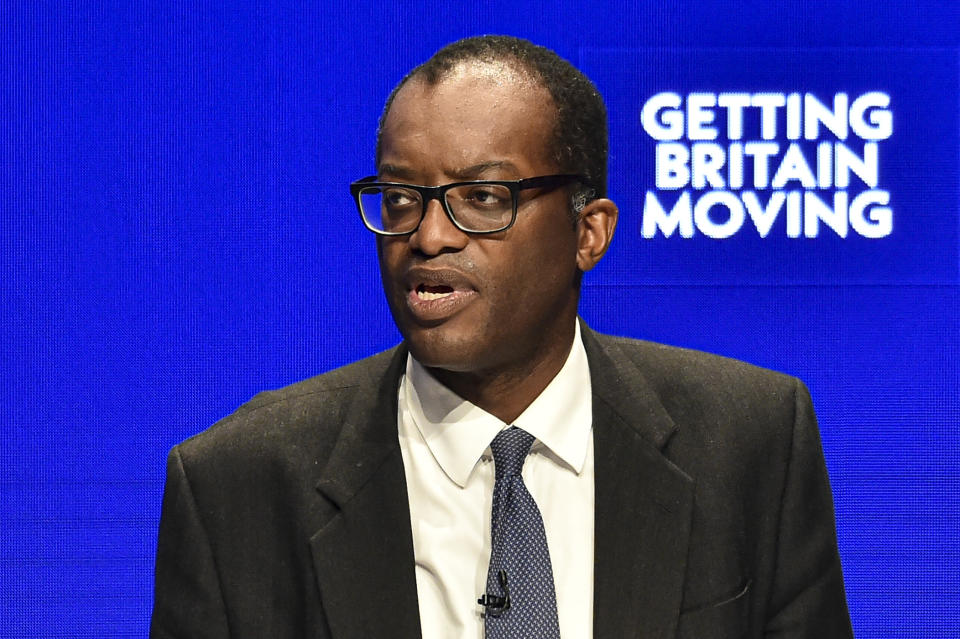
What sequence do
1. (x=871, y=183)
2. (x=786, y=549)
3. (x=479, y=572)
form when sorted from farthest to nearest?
(x=871, y=183), (x=786, y=549), (x=479, y=572)

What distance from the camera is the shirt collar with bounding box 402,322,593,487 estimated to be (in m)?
1.63

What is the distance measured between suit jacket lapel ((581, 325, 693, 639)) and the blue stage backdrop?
1523 mm

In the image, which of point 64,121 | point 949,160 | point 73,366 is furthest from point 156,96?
point 949,160

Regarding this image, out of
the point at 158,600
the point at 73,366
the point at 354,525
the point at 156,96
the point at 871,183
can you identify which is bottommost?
the point at 158,600

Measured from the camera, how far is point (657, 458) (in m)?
1.65

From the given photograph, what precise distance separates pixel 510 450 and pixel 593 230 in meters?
0.35

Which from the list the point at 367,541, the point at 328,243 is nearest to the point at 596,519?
the point at 367,541

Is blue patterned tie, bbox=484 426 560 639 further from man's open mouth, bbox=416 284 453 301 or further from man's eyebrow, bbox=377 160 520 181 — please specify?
man's eyebrow, bbox=377 160 520 181

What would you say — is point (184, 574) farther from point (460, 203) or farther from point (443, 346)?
point (460, 203)

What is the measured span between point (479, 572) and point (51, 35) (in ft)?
7.49

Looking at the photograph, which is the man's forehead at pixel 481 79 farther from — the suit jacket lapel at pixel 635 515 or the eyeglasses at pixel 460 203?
the suit jacket lapel at pixel 635 515

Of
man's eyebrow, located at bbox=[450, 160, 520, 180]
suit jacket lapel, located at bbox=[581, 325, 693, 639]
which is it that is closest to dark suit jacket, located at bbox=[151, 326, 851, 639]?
suit jacket lapel, located at bbox=[581, 325, 693, 639]

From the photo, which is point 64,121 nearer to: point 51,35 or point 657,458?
point 51,35

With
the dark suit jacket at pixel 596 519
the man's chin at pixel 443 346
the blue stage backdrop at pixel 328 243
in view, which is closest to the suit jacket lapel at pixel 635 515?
the dark suit jacket at pixel 596 519
